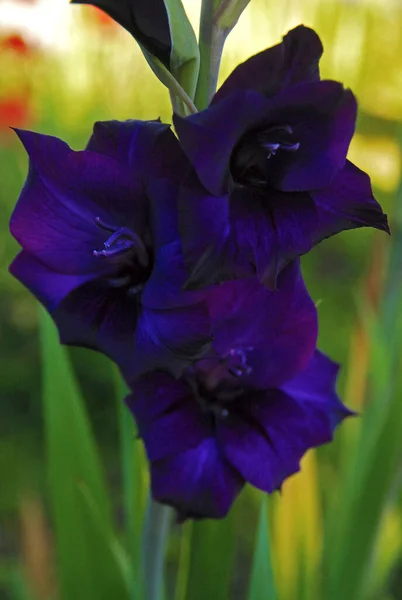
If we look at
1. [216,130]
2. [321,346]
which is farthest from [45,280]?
[321,346]

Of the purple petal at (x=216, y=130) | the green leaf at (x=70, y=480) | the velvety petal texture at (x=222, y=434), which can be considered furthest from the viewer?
the green leaf at (x=70, y=480)

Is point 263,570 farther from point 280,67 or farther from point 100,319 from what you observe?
point 280,67

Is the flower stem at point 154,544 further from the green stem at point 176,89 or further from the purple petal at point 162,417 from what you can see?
the green stem at point 176,89

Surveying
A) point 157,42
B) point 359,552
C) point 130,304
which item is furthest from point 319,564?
point 157,42

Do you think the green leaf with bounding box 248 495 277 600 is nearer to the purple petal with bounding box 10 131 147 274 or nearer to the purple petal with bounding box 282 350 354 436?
the purple petal with bounding box 282 350 354 436

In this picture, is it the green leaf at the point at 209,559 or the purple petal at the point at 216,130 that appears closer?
the purple petal at the point at 216,130

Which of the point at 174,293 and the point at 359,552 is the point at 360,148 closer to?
the point at 359,552

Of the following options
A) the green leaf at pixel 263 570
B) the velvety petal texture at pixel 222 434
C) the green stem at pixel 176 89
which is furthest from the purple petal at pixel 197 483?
the green stem at pixel 176 89
